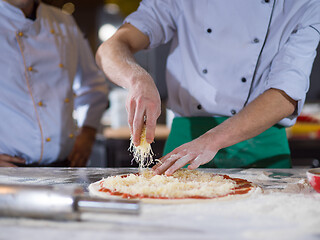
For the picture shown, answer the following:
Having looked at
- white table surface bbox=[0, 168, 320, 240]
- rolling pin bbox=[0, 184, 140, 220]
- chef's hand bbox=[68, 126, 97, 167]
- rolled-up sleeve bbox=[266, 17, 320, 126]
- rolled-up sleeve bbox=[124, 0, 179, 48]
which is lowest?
white table surface bbox=[0, 168, 320, 240]

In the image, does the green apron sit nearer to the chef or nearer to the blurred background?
the chef

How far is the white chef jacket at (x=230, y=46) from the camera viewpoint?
5.90ft

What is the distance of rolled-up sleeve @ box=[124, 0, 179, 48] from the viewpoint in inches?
79.2

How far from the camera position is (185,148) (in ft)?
5.03

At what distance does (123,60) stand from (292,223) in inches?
41.5

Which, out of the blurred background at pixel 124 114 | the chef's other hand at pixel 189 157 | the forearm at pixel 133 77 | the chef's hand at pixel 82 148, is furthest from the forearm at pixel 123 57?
the blurred background at pixel 124 114

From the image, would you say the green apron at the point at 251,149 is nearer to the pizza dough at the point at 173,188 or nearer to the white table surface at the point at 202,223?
the pizza dough at the point at 173,188

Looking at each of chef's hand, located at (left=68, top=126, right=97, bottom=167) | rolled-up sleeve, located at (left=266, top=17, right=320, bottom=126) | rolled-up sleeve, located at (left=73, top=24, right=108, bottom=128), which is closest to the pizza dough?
rolled-up sleeve, located at (left=266, top=17, right=320, bottom=126)

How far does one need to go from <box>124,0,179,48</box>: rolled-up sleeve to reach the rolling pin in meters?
1.20

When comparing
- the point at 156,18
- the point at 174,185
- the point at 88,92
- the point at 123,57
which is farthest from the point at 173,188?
the point at 88,92

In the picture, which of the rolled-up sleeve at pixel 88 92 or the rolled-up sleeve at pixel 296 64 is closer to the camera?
the rolled-up sleeve at pixel 296 64

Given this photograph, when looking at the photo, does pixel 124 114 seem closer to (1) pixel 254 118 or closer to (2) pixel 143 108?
(1) pixel 254 118

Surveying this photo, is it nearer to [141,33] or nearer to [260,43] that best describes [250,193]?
[260,43]

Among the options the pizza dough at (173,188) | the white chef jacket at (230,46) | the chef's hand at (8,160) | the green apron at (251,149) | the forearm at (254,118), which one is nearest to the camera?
the pizza dough at (173,188)
